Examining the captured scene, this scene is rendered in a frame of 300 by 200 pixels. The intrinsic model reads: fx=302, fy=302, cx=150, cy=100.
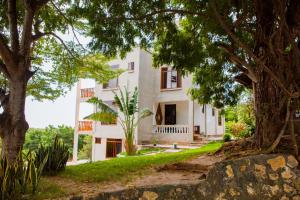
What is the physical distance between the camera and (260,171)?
5.07 m

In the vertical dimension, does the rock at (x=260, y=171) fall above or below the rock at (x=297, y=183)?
above

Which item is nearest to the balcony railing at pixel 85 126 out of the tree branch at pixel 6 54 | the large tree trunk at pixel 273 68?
the tree branch at pixel 6 54

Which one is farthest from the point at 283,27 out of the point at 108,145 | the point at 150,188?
the point at 108,145

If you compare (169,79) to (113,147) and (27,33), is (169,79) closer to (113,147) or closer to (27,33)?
(113,147)

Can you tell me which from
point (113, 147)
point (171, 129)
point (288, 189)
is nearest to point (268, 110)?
point (288, 189)

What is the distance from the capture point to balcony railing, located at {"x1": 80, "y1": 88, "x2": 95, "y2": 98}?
28173mm

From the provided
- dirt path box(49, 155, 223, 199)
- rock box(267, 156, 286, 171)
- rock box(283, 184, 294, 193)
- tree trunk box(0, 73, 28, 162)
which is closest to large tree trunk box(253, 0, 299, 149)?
rock box(267, 156, 286, 171)

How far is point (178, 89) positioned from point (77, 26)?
44.2ft

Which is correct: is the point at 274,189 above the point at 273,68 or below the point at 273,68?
below

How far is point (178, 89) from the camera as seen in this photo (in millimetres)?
24281

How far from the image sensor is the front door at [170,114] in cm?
2616

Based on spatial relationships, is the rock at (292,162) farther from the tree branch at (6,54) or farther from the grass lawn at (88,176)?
the tree branch at (6,54)

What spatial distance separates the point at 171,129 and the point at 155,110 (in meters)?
2.71

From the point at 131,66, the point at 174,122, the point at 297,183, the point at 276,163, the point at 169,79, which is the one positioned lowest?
the point at 297,183
